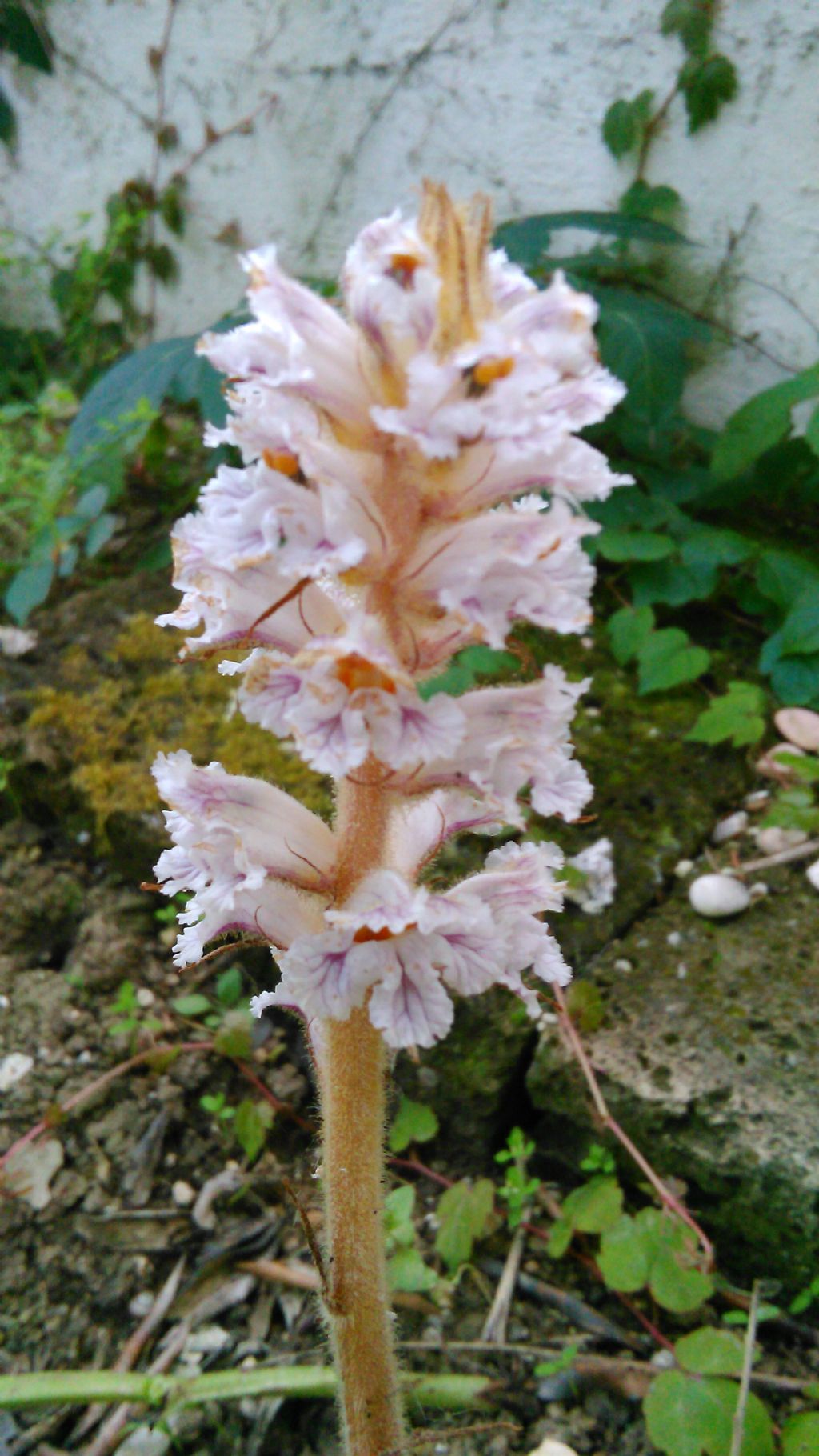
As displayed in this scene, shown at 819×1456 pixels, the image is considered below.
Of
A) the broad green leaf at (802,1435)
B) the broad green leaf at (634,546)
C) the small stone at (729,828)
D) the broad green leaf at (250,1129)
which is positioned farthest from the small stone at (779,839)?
the broad green leaf at (250,1129)

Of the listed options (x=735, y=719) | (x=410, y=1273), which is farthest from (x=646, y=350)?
(x=410, y=1273)

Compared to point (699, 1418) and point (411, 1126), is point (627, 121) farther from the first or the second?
point (699, 1418)

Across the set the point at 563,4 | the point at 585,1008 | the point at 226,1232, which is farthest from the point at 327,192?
the point at 226,1232

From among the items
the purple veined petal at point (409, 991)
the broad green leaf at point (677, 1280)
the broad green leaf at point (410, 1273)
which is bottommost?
the broad green leaf at point (410, 1273)

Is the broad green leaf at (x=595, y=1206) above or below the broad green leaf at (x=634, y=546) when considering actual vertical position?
below

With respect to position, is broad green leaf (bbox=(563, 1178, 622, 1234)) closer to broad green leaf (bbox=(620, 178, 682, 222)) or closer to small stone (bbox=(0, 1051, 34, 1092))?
small stone (bbox=(0, 1051, 34, 1092))

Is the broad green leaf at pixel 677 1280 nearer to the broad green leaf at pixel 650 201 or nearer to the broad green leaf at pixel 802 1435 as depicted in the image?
the broad green leaf at pixel 802 1435

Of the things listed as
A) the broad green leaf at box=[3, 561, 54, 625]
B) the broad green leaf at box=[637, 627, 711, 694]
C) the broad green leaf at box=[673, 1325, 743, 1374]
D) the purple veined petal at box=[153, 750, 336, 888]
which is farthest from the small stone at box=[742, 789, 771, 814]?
the broad green leaf at box=[3, 561, 54, 625]
